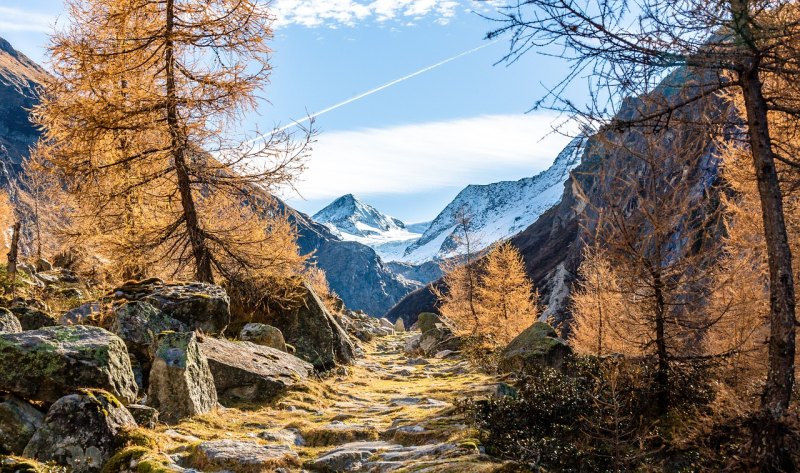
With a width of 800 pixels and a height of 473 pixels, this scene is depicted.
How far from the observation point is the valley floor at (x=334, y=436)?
5898mm

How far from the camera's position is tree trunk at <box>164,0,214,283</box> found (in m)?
11.3

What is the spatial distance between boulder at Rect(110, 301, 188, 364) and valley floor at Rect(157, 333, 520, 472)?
1.63 meters

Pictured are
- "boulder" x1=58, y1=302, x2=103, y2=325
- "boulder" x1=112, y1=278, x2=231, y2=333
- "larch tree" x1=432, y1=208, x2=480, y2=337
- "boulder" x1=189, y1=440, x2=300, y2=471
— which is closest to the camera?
"boulder" x1=189, y1=440, x2=300, y2=471

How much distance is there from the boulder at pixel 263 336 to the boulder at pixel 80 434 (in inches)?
248

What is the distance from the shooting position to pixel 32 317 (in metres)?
9.12

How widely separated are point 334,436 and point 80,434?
3382mm

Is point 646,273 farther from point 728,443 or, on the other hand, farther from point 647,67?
point 647,67

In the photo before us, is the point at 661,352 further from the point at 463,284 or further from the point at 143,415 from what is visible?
the point at 463,284

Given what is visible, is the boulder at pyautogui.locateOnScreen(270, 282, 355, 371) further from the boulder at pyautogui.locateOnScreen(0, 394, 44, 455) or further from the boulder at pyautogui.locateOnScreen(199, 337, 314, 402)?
the boulder at pyautogui.locateOnScreen(0, 394, 44, 455)

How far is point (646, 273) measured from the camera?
716 centimetres

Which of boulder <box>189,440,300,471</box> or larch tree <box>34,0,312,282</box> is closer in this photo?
boulder <box>189,440,300,471</box>

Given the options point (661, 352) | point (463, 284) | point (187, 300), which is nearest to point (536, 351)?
point (661, 352)

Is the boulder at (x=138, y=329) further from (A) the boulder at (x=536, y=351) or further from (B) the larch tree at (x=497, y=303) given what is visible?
(B) the larch tree at (x=497, y=303)

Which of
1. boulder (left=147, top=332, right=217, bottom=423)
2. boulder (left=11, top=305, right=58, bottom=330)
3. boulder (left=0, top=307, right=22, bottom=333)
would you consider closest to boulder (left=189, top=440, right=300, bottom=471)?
boulder (left=147, top=332, right=217, bottom=423)
